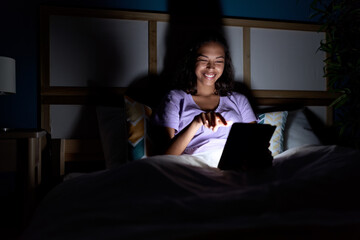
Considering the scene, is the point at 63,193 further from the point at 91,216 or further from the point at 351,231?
the point at 351,231

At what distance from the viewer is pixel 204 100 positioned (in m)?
1.80

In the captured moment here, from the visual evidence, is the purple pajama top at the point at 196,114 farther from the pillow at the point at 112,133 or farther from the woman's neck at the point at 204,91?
the pillow at the point at 112,133

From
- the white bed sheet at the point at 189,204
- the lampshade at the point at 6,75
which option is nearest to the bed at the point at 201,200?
the white bed sheet at the point at 189,204

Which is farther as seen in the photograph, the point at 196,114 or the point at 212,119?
the point at 196,114

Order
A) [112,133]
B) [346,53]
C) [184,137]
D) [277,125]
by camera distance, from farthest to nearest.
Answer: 1. [346,53]
2. [277,125]
3. [112,133]
4. [184,137]

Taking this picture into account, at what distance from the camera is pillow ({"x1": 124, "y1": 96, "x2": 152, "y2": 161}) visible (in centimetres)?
166

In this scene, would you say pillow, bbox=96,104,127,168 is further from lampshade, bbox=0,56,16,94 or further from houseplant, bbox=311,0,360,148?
houseplant, bbox=311,0,360,148

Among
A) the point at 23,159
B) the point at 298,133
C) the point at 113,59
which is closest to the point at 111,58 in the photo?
the point at 113,59

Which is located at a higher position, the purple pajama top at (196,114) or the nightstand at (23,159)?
the purple pajama top at (196,114)

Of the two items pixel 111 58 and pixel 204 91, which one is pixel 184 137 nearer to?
pixel 204 91

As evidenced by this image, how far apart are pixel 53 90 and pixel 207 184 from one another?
1411 millimetres

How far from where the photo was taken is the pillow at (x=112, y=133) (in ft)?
5.67

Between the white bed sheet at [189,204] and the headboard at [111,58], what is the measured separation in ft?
3.48

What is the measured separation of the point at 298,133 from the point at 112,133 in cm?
118
